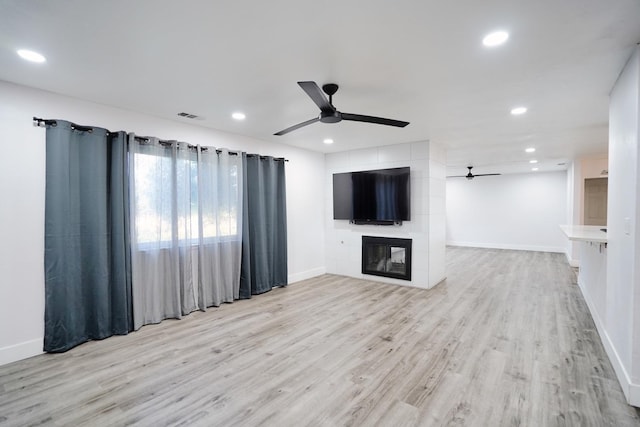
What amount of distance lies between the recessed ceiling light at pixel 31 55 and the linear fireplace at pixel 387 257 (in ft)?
16.6

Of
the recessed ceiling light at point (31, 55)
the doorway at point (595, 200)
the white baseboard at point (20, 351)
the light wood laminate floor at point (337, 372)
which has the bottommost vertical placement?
the light wood laminate floor at point (337, 372)

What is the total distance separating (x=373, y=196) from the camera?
5.66m

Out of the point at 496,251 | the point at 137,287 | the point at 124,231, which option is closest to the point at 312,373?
the point at 137,287

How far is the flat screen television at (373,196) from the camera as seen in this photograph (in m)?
5.30

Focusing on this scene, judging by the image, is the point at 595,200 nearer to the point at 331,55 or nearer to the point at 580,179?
the point at 580,179

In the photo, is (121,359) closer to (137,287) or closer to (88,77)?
(137,287)

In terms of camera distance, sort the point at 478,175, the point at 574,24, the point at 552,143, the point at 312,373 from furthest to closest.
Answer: the point at 478,175 < the point at 552,143 < the point at 312,373 < the point at 574,24

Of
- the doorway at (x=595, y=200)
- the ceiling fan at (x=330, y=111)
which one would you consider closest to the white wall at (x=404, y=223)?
the ceiling fan at (x=330, y=111)

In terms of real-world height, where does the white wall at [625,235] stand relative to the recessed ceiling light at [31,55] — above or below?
below

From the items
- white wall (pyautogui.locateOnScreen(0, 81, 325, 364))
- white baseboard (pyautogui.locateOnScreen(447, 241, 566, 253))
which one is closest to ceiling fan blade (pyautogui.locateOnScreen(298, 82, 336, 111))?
white wall (pyautogui.locateOnScreen(0, 81, 325, 364))

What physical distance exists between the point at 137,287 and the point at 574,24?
185 inches

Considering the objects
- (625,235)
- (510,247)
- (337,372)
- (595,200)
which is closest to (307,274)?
(337,372)

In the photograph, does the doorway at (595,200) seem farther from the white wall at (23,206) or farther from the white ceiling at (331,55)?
the white wall at (23,206)

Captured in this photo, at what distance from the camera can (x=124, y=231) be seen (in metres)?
3.43
